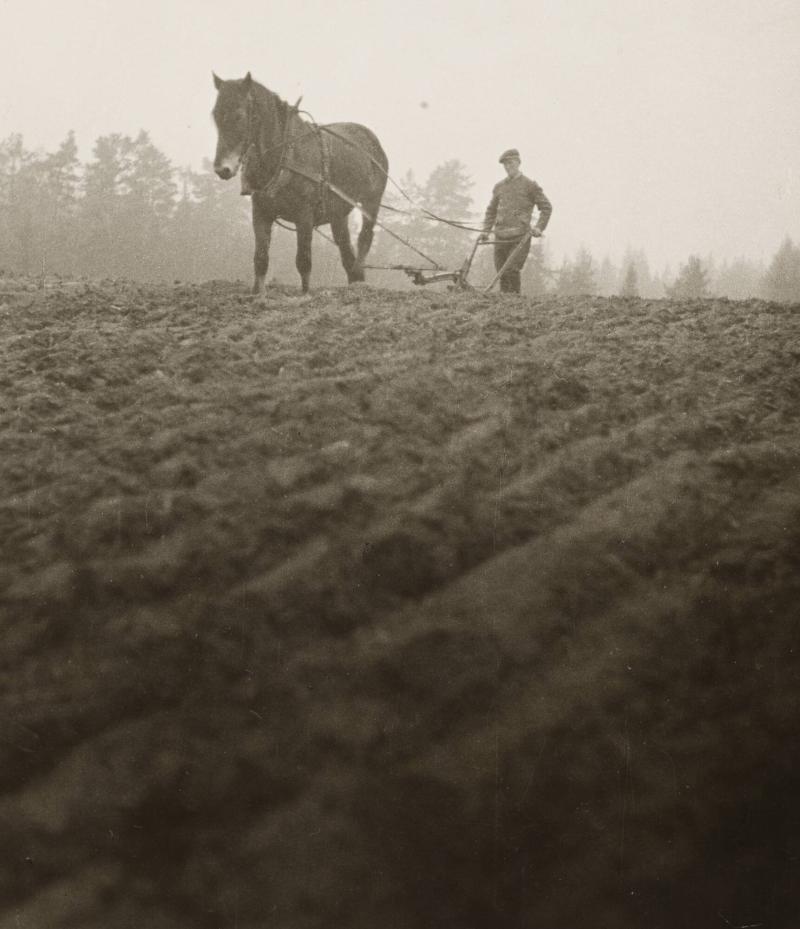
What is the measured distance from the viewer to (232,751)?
5.44 feet

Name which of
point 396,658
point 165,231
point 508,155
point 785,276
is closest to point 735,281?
point 785,276

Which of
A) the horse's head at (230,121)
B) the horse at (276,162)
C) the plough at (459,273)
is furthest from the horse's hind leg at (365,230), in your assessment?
the horse's head at (230,121)

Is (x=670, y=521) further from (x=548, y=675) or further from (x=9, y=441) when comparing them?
(x=9, y=441)

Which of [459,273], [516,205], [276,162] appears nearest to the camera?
[276,162]

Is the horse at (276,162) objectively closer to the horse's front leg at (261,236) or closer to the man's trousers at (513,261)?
the horse's front leg at (261,236)

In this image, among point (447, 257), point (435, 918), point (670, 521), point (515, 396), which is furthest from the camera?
point (447, 257)

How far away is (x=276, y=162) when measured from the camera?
6281 mm

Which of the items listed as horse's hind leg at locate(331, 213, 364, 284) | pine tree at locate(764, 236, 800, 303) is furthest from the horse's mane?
pine tree at locate(764, 236, 800, 303)

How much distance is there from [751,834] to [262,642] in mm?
1273

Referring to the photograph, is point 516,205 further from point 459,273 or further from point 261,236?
point 261,236

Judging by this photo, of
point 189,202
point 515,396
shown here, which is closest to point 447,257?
point 189,202

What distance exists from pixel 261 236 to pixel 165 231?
107 ft

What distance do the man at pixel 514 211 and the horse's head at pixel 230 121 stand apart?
2919mm

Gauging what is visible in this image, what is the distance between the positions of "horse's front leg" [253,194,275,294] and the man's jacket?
256 centimetres
